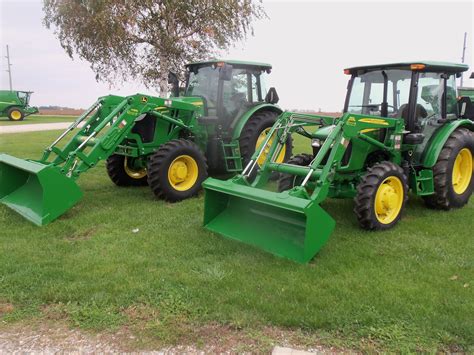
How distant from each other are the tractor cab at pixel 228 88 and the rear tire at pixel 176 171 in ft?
3.48

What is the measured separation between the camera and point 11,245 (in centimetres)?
488

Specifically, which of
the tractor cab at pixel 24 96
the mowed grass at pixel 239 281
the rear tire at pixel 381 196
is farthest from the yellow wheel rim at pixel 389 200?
the tractor cab at pixel 24 96

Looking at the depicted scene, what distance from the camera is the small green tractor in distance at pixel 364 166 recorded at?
470 centimetres

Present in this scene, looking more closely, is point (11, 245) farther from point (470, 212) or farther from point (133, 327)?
point (470, 212)

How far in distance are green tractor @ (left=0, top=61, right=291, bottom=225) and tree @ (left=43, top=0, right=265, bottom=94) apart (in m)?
8.65

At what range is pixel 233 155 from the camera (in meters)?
7.90

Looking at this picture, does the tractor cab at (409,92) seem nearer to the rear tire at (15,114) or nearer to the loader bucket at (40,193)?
the loader bucket at (40,193)

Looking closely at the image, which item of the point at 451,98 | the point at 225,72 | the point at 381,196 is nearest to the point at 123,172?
the point at 225,72

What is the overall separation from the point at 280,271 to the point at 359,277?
2.44 ft

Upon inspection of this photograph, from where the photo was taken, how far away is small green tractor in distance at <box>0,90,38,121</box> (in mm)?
29936

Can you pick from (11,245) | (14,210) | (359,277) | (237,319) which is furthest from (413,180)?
(14,210)

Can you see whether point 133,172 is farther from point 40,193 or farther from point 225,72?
point 225,72

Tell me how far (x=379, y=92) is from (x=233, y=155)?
9.32ft

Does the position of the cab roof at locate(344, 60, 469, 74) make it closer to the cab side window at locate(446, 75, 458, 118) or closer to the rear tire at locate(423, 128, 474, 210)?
the cab side window at locate(446, 75, 458, 118)
